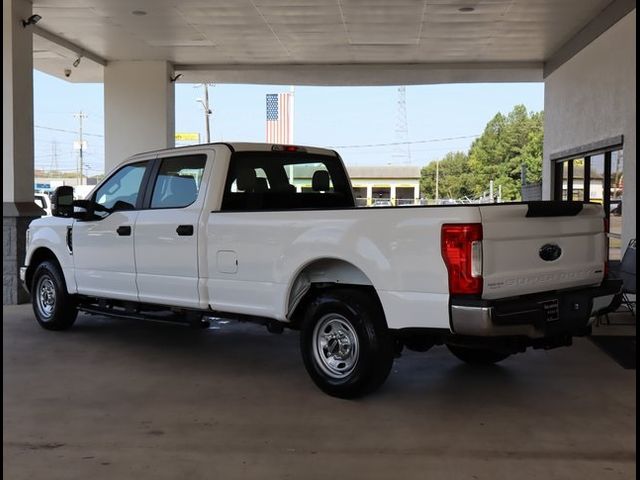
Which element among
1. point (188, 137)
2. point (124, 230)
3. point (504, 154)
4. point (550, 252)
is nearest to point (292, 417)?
point (550, 252)

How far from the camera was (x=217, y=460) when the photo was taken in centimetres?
395

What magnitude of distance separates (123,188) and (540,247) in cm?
449

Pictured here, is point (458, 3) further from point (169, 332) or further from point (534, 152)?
point (534, 152)

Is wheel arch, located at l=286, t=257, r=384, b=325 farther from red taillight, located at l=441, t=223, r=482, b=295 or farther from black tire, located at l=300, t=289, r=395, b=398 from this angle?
red taillight, located at l=441, t=223, r=482, b=295

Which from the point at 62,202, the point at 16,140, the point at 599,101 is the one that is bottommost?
the point at 62,202

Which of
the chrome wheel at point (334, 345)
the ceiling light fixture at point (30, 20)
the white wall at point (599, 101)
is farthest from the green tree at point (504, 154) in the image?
the chrome wheel at point (334, 345)

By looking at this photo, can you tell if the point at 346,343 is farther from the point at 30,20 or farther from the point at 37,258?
the point at 30,20

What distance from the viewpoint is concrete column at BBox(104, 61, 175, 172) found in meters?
14.8

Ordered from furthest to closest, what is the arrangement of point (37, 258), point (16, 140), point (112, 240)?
point (16, 140), point (37, 258), point (112, 240)

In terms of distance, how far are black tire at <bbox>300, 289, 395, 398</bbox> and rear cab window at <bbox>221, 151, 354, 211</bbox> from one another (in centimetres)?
134

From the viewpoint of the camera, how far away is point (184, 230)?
235 inches

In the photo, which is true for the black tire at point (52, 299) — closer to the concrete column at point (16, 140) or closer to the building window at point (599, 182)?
the concrete column at point (16, 140)

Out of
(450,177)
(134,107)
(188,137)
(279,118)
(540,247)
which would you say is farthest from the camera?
(450,177)

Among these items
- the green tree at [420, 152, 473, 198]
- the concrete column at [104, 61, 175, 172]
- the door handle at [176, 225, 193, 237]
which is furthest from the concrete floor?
the green tree at [420, 152, 473, 198]
